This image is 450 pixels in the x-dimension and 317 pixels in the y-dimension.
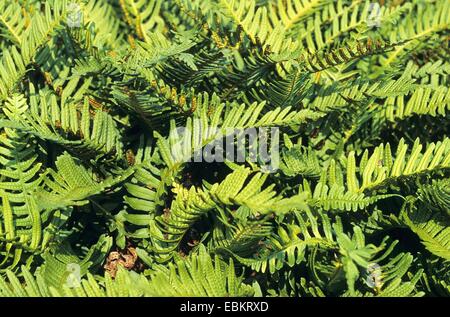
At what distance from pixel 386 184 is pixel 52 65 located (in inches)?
33.4

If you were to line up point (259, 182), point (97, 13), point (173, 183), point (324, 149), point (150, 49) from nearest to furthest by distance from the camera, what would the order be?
point (259, 182), point (173, 183), point (150, 49), point (324, 149), point (97, 13)

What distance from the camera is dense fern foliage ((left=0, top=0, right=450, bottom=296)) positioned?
1.21 metres

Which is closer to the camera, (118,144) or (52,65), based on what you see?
(118,144)

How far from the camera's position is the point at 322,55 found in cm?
140

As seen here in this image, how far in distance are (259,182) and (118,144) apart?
42cm

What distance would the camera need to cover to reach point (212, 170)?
58.3 inches

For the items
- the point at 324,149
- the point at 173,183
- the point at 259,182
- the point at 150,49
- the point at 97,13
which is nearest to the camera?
the point at 259,182

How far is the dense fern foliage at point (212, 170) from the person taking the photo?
1205 mm

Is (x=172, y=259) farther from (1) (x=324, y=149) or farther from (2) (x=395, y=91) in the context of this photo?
Result: (2) (x=395, y=91)

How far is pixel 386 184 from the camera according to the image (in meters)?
1.32

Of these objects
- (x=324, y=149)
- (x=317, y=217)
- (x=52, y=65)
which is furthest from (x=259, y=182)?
(x=52, y=65)
